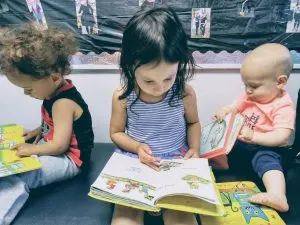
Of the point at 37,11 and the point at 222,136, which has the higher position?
the point at 37,11

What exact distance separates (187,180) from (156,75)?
0.29 m

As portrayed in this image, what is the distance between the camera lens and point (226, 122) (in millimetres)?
1071

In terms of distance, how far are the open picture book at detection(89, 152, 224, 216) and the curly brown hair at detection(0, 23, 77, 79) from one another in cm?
35

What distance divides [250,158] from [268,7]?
550 millimetres

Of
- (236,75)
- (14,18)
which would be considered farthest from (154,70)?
(14,18)

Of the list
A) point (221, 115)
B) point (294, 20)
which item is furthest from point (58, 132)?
point (294, 20)

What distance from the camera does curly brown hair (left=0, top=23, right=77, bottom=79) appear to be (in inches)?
37.1

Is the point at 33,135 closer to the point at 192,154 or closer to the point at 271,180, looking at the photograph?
the point at 192,154

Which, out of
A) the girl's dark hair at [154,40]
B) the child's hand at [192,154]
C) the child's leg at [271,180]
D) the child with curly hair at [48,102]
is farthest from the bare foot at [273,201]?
the child with curly hair at [48,102]

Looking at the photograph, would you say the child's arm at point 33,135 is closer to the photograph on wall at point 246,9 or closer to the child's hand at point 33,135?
the child's hand at point 33,135

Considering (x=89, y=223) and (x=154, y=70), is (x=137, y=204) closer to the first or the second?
(x=89, y=223)

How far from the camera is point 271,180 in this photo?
36.5 inches

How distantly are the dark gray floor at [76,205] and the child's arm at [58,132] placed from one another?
12 cm

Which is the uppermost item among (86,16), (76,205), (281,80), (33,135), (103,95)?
(86,16)
